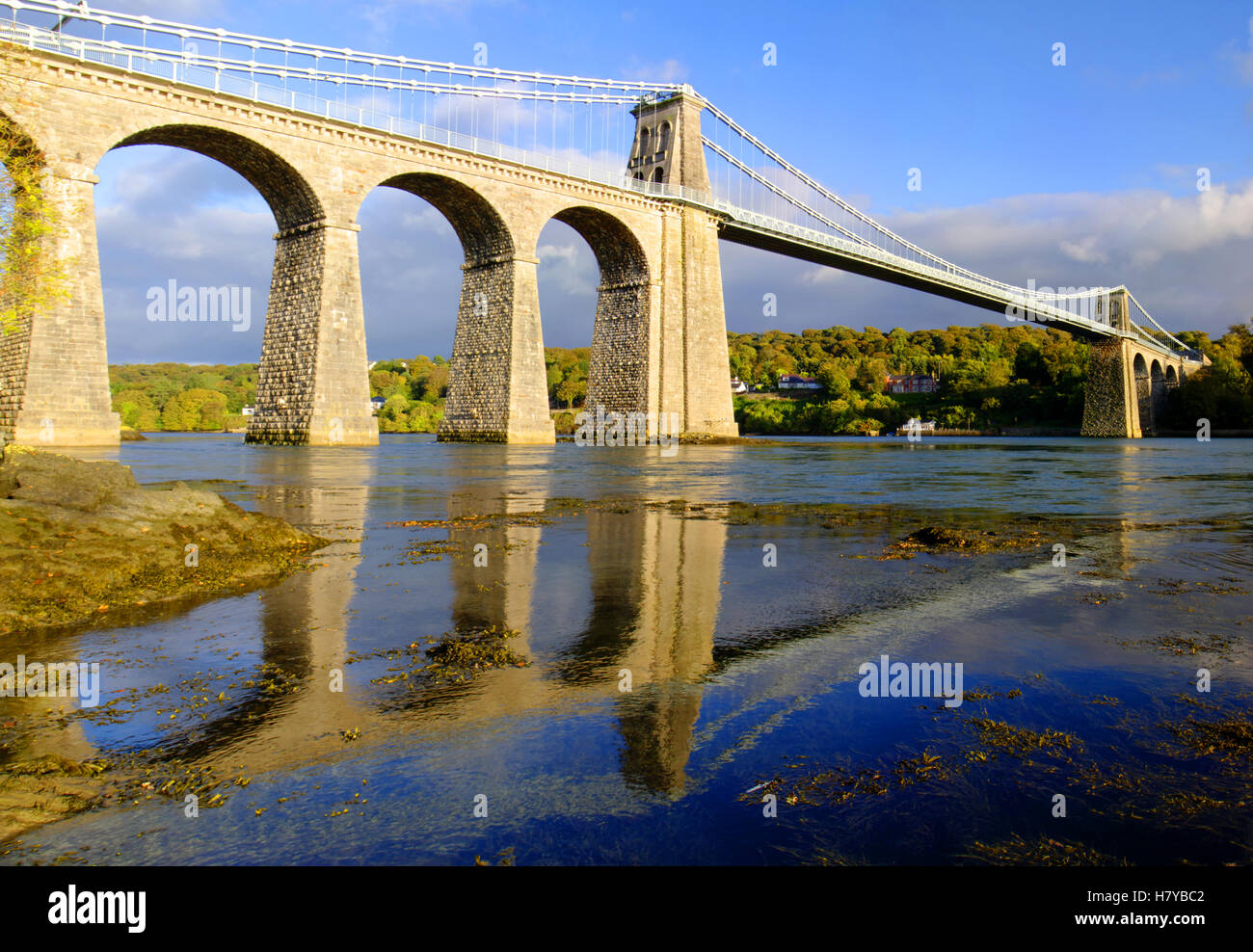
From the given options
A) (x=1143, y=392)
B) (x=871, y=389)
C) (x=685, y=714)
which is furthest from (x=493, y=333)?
(x=871, y=389)

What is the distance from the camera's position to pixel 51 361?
90.1 feet

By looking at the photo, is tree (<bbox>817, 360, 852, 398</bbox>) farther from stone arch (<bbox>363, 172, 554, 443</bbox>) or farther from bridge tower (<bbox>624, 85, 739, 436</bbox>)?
stone arch (<bbox>363, 172, 554, 443</bbox>)

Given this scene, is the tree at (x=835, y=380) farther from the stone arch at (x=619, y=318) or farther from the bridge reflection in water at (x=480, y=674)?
the bridge reflection in water at (x=480, y=674)

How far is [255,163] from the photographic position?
3544 centimetres

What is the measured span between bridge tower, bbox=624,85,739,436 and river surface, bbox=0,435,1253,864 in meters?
45.2

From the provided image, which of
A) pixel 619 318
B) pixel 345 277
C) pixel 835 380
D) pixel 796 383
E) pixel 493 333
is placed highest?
pixel 796 383

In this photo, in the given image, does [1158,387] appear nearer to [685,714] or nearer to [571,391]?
[571,391]

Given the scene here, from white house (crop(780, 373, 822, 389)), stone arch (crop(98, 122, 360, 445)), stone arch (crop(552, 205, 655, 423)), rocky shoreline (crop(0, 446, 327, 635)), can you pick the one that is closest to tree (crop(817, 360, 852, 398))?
white house (crop(780, 373, 822, 389))

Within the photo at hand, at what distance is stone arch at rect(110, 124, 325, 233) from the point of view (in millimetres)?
32375

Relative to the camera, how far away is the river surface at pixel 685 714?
256cm

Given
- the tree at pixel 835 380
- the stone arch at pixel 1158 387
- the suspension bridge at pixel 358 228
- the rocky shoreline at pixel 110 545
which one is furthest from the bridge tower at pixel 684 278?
the tree at pixel 835 380

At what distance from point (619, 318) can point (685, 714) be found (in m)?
51.6
